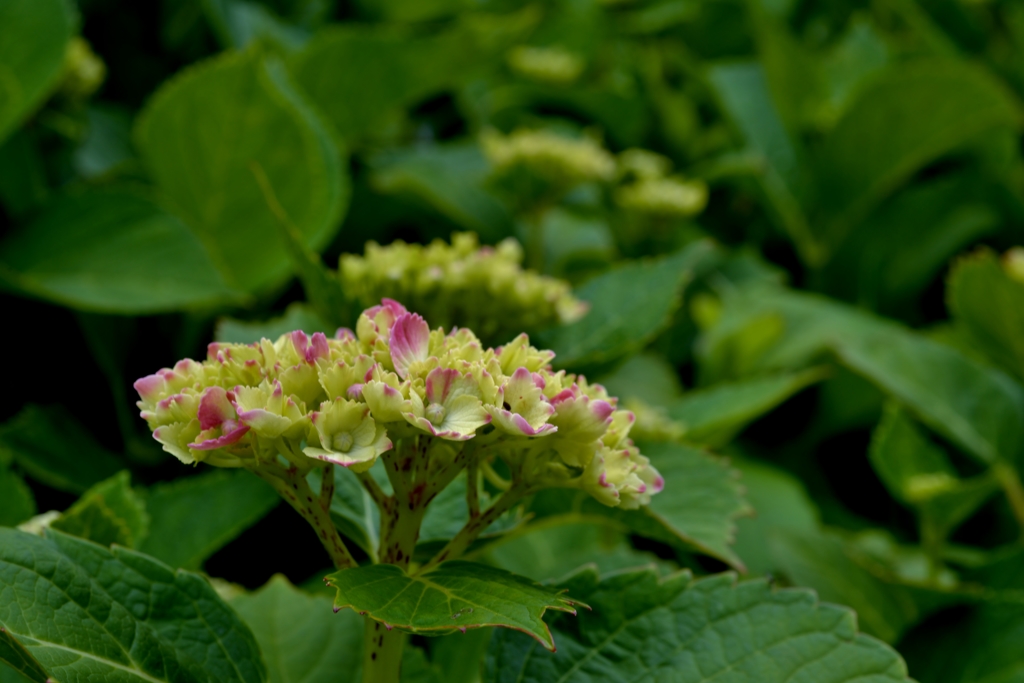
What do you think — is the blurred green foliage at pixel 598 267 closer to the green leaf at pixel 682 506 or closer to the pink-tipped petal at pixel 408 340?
the green leaf at pixel 682 506

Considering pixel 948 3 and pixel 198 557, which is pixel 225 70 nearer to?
pixel 198 557

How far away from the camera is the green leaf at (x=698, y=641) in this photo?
67 centimetres


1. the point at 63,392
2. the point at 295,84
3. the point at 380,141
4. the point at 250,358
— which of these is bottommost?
the point at 63,392

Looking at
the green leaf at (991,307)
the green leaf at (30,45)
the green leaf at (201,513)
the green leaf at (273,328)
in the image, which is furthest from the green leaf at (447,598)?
the green leaf at (991,307)

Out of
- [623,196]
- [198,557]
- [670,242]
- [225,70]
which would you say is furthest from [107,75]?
[198,557]

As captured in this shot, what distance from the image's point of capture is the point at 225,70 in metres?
1.36

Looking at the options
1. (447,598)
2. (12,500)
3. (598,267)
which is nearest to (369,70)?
(598,267)

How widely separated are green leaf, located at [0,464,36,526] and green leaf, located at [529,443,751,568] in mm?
432

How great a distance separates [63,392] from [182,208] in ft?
1.04

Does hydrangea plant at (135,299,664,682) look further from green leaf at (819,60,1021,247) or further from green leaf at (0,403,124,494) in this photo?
green leaf at (819,60,1021,247)

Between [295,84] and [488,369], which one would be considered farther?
[295,84]

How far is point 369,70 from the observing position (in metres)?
1.65

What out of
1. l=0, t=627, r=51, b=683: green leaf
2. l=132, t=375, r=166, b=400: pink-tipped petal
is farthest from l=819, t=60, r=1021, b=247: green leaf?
l=0, t=627, r=51, b=683: green leaf

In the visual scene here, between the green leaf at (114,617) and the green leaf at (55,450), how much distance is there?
52 cm
